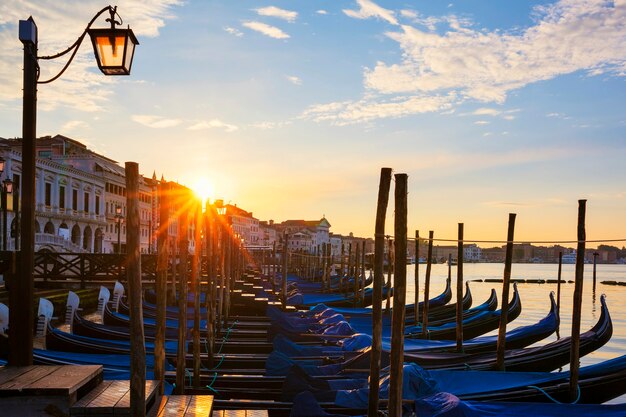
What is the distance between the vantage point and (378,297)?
6.75m

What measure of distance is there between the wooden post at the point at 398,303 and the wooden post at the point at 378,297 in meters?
0.47

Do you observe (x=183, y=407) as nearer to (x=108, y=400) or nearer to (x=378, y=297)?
(x=108, y=400)

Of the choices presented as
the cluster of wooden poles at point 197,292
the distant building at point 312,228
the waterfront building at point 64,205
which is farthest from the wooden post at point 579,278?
the distant building at point 312,228

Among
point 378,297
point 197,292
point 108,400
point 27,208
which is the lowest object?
point 108,400

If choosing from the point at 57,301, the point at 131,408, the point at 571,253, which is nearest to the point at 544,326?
the point at 131,408

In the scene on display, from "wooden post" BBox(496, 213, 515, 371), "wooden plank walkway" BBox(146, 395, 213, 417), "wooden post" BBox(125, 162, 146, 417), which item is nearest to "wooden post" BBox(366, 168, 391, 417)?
"wooden plank walkway" BBox(146, 395, 213, 417)

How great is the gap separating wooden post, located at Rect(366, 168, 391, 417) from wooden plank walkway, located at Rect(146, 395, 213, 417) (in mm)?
1885

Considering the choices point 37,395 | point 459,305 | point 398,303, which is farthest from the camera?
point 459,305

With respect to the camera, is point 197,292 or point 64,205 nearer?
point 197,292

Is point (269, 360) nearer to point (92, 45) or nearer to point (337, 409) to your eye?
point (337, 409)

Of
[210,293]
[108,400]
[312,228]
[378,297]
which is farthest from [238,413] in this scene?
[312,228]

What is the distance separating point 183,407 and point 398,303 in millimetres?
2187

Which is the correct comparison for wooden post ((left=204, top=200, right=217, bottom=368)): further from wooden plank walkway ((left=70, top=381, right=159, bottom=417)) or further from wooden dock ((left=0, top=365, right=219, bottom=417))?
wooden plank walkway ((left=70, top=381, right=159, bottom=417))

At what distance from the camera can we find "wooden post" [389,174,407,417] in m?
5.74
